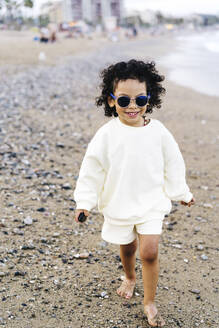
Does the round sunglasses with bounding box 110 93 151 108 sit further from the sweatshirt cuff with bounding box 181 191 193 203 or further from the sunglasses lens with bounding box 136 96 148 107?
the sweatshirt cuff with bounding box 181 191 193 203

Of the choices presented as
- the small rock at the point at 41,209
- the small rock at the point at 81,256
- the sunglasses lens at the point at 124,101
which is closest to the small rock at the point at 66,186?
the small rock at the point at 41,209

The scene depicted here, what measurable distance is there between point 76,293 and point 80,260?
569 millimetres

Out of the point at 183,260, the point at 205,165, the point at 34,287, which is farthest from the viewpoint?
the point at 205,165

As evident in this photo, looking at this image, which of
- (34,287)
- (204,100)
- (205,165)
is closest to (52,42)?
(204,100)

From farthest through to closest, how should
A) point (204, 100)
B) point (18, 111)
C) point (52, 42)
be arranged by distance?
point (52, 42), point (204, 100), point (18, 111)

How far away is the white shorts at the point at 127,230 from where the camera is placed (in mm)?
2904

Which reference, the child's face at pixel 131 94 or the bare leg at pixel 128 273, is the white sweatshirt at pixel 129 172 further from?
Answer: the bare leg at pixel 128 273

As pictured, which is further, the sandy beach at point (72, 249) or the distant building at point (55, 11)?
the distant building at point (55, 11)

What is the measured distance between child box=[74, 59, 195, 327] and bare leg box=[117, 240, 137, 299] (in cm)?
26

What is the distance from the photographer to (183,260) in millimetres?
4145

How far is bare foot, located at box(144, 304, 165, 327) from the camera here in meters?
3.09

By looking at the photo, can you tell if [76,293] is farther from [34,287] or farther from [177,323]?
[177,323]

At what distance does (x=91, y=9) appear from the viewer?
188 meters

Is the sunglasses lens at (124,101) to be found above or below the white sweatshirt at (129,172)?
above
